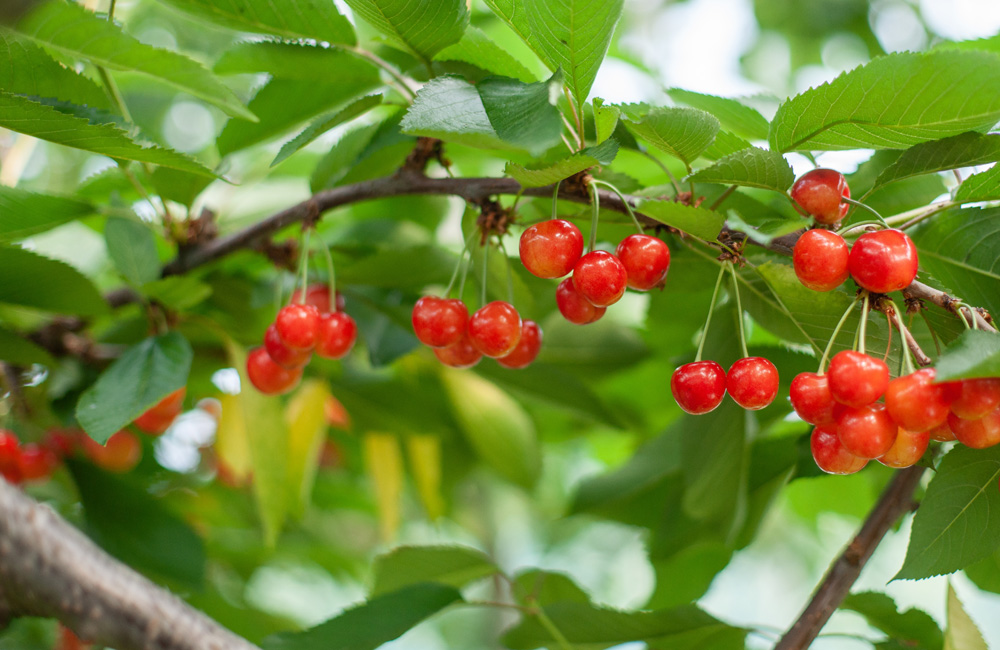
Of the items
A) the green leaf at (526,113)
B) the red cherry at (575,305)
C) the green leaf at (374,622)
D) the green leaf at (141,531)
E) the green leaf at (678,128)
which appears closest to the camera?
the green leaf at (526,113)

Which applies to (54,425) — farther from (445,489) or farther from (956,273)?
(956,273)

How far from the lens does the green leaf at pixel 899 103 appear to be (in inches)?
24.0

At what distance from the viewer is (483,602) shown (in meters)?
1.06

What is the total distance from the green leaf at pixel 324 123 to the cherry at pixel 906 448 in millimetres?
630

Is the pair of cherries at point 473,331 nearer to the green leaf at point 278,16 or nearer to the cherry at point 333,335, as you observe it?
the cherry at point 333,335

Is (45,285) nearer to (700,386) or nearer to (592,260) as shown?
(592,260)

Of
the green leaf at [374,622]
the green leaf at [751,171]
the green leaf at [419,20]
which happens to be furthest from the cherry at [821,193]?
the green leaf at [374,622]

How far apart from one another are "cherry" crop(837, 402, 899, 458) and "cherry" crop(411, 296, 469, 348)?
43 cm

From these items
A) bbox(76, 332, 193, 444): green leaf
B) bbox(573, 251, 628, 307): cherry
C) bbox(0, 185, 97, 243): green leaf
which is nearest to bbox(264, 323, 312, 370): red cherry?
bbox(76, 332, 193, 444): green leaf

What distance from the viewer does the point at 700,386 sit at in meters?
0.74

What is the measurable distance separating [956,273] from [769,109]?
37 centimetres

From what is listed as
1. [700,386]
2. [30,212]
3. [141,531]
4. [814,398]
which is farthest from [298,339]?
[141,531]

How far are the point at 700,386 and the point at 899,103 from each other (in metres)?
0.31

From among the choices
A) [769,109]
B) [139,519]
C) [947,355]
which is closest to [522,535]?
[139,519]
